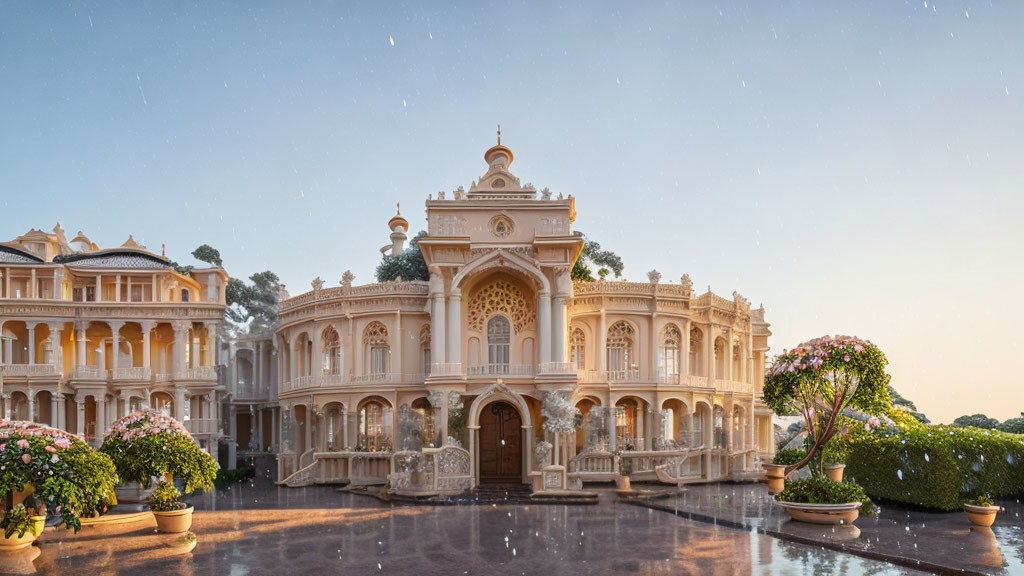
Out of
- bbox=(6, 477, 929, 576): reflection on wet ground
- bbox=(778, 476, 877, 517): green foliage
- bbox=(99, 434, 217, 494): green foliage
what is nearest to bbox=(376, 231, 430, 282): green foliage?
bbox=(6, 477, 929, 576): reflection on wet ground

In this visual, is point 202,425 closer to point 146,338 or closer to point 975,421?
point 146,338

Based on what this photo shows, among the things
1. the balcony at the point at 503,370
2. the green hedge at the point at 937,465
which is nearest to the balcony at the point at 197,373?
the balcony at the point at 503,370

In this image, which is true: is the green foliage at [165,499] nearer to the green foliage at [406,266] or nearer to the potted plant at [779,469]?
the potted plant at [779,469]

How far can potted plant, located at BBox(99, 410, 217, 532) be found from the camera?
59.7 feet

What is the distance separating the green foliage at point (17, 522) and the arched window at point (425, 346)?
17.9 meters

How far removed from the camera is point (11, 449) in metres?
14.5

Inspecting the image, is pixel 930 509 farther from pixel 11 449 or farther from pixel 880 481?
pixel 11 449

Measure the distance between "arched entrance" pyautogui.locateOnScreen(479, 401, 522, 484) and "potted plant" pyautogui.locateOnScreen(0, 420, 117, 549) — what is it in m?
15.8

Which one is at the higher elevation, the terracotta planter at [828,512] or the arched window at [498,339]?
the arched window at [498,339]

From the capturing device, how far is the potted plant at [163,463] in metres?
18.2

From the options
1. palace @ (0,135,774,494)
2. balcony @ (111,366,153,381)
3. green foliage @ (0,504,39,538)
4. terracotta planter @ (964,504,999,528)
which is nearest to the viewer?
green foliage @ (0,504,39,538)

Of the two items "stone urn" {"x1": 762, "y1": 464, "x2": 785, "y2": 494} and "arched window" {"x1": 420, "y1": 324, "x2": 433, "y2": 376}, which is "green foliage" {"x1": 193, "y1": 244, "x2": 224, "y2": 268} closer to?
"arched window" {"x1": 420, "y1": 324, "x2": 433, "y2": 376}

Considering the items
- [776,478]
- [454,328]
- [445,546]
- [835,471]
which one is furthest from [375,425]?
[835,471]

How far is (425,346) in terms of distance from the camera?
32062mm
